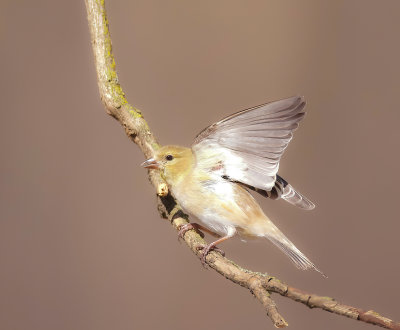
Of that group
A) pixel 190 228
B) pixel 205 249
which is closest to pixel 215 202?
pixel 190 228

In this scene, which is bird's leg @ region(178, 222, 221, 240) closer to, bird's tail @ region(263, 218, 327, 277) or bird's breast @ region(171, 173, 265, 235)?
bird's breast @ region(171, 173, 265, 235)

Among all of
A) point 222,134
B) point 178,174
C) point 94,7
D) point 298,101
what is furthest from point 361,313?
point 94,7

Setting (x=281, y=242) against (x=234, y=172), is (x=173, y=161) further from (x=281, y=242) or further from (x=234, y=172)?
(x=281, y=242)

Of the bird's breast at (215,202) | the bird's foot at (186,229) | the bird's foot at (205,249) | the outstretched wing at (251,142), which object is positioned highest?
the outstretched wing at (251,142)

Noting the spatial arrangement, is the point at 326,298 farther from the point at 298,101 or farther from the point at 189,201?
the point at 189,201

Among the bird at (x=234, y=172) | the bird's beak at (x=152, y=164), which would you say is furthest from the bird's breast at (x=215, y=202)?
the bird's beak at (x=152, y=164)

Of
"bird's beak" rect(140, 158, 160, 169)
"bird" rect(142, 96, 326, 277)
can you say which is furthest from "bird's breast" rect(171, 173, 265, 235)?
"bird's beak" rect(140, 158, 160, 169)

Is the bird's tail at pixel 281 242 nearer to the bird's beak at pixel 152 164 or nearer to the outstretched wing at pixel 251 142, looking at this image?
the outstretched wing at pixel 251 142
